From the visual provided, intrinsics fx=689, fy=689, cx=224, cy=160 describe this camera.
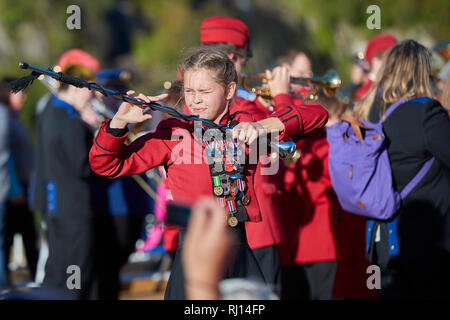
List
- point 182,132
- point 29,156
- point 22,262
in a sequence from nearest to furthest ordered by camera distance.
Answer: point 182,132 < point 29,156 < point 22,262

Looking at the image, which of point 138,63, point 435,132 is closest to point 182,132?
point 435,132

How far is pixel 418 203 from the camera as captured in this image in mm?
3869

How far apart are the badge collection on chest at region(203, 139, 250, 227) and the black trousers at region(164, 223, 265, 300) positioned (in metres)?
0.08

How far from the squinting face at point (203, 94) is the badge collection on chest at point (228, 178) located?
15 cm

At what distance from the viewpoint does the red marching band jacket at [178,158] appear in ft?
9.34

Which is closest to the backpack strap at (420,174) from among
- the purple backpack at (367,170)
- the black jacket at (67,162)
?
the purple backpack at (367,170)

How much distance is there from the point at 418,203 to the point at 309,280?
1.46 meters

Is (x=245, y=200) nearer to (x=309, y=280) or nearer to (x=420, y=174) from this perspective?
(x=420, y=174)

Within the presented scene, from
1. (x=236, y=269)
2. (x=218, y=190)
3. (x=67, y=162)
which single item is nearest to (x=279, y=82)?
(x=218, y=190)

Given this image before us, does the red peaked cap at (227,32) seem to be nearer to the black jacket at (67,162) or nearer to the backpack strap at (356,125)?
the backpack strap at (356,125)

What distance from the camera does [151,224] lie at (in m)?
7.57
